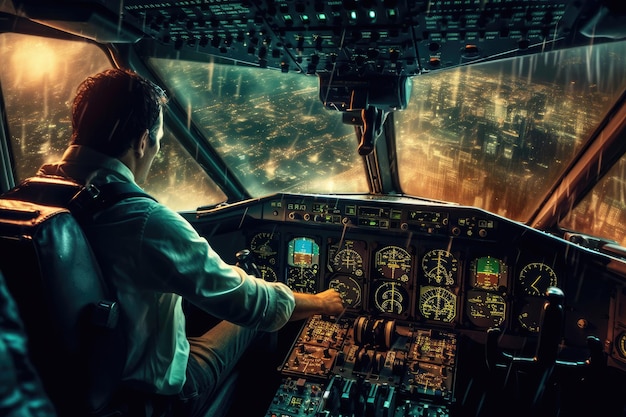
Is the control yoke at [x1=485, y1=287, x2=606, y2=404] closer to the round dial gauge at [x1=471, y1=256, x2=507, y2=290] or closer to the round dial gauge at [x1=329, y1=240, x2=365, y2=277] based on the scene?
the round dial gauge at [x1=471, y1=256, x2=507, y2=290]

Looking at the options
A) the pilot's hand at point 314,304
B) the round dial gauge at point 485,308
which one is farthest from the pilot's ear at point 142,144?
the round dial gauge at point 485,308

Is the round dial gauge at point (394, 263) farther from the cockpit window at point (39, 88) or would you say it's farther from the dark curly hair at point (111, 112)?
the cockpit window at point (39, 88)

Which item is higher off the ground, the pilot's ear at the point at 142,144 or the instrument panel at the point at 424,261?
the pilot's ear at the point at 142,144

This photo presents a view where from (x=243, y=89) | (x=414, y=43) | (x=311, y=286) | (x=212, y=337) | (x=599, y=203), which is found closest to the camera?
(x=414, y=43)

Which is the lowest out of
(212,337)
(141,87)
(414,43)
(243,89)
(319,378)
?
(319,378)

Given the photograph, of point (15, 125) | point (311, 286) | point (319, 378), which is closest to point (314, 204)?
point (311, 286)

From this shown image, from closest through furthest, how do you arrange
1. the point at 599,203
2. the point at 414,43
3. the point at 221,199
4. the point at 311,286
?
the point at 414,43 → the point at 599,203 → the point at 311,286 → the point at 221,199

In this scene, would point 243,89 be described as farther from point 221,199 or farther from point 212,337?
point 212,337

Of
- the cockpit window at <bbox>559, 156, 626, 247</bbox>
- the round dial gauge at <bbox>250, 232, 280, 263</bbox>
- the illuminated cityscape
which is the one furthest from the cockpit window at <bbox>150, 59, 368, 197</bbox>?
the cockpit window at <bbox>559, 156, 626, 247</bbox>
